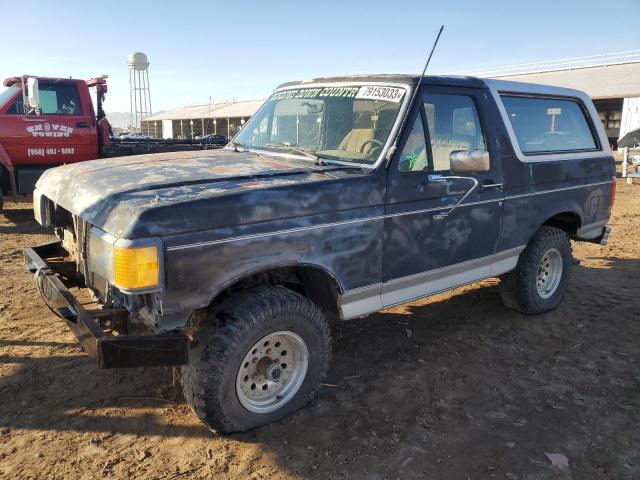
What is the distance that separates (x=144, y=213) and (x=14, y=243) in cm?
598

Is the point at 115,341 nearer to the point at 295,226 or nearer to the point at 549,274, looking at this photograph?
the point at 295,226

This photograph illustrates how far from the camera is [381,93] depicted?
3578mm

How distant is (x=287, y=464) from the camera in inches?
109

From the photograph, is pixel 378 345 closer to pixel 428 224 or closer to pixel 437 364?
pixel 437 364

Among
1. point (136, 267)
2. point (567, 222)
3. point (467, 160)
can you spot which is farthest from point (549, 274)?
point (136, 267)

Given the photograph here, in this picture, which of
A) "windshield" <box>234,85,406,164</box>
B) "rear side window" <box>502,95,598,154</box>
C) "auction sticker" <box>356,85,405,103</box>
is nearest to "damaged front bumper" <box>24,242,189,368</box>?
"windshield" <box>234,85,406,164</box>

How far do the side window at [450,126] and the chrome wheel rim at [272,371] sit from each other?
1.59m

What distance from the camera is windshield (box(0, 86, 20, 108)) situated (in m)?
8.51

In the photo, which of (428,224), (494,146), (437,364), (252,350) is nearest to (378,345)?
(437,364)

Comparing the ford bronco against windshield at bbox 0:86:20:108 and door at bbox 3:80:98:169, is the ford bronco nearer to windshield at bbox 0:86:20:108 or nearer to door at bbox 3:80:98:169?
door at bbox 3:80:98:169


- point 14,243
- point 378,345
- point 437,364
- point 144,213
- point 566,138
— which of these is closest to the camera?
point 144,213

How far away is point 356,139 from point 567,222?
2.71m

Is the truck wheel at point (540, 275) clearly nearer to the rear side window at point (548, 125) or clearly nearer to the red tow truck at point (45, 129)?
the rear side window at point (548, 125)

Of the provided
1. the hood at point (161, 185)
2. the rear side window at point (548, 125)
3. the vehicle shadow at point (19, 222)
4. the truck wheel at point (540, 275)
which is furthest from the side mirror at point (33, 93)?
the truck wheel at point (540, 275)
